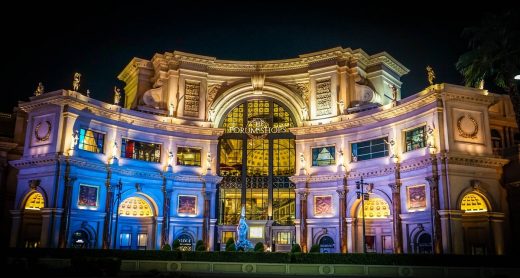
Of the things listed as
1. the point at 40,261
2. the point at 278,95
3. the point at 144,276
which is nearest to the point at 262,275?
the point at 144,276

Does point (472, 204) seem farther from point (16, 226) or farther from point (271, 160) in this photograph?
point (16, 226)

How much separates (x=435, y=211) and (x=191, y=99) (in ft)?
100

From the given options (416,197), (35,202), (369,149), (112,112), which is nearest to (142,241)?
(35,202)

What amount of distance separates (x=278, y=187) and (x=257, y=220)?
5.03 metres

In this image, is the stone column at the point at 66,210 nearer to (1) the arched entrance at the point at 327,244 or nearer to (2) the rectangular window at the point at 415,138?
(1) the arched entrance at the point at 327,244

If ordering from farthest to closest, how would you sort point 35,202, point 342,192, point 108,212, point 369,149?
1. point 342,192
2. point 369,149
3. point 35,202
4. point 108,212

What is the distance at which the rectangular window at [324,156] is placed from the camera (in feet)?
178

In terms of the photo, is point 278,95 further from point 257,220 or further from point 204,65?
point 257,220

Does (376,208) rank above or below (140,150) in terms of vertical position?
below

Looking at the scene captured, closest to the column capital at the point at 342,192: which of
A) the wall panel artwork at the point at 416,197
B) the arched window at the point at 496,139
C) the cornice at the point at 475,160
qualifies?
the wall panel artwork at the point at 416,197

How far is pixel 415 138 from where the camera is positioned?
4628 centimetres

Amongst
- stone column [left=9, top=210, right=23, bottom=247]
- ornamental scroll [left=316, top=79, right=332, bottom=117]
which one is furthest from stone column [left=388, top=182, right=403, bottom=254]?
stone column [left=9, top=210, right=23, bottom=247]

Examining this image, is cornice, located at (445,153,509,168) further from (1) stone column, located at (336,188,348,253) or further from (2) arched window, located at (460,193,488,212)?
(1) stone column, located at (336,188,348,253)

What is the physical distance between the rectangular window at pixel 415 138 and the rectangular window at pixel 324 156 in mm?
9248
